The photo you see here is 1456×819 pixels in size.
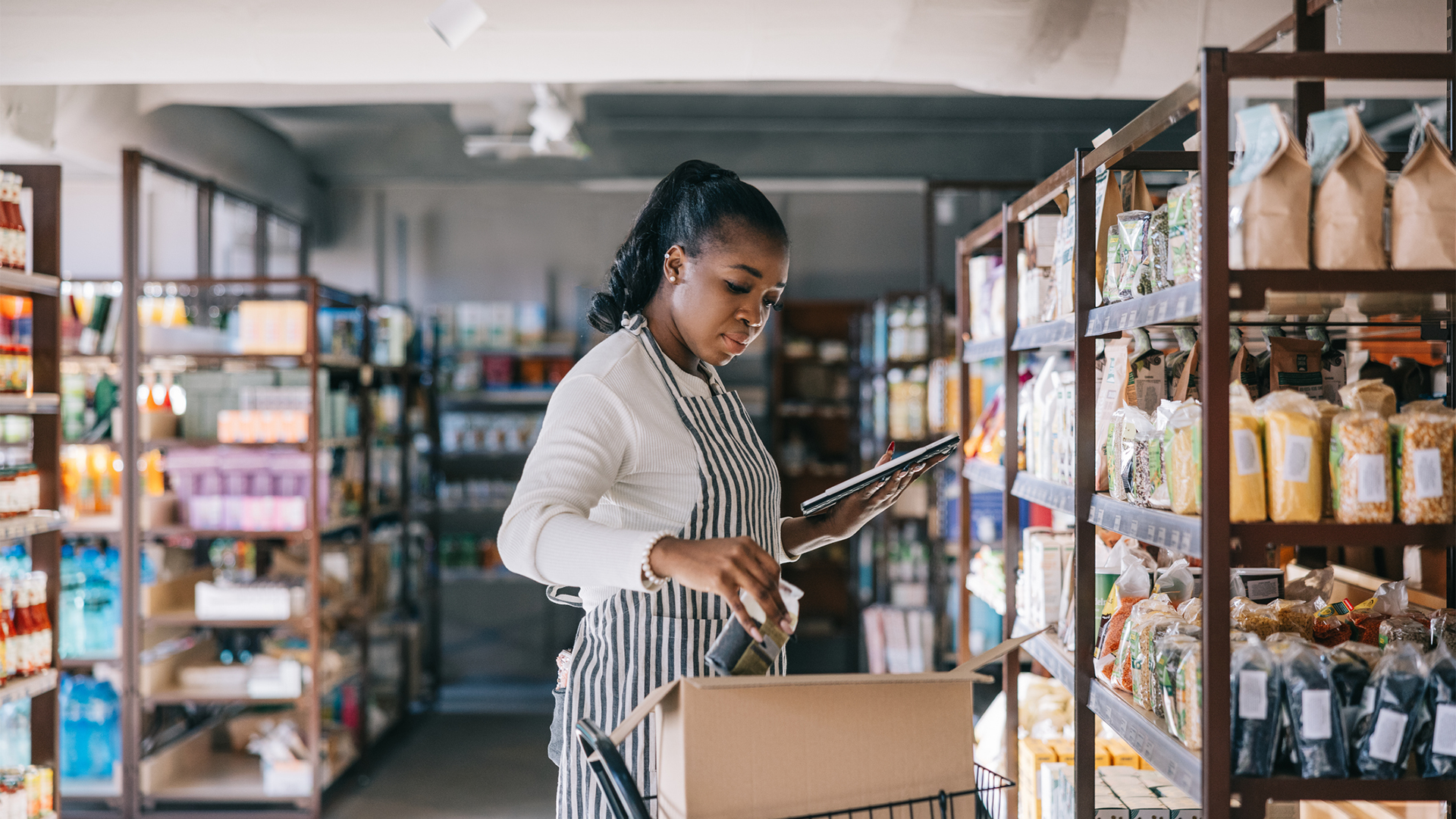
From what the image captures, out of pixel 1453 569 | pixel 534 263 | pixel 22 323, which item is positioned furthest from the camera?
pixel 534 263

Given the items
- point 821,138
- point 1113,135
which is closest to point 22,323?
point 1113,135

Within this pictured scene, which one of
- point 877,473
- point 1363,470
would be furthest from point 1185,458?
point 877,473

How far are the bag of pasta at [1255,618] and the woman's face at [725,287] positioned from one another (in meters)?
0.98

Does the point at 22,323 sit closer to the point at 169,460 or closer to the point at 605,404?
the point at 169,460

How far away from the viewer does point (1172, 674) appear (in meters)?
1.60

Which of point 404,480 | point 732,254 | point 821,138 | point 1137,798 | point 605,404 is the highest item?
point 821,138

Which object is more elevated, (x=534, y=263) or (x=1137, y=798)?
(x=534, y=263)

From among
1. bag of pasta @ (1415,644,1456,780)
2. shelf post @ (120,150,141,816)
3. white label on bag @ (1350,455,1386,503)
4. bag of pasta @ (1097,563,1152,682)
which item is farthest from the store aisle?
white label on bag @ (1350,455,1386,503)

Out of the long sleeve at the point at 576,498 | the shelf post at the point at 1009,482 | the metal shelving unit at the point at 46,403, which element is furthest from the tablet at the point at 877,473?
the metal shelving unit at the point at 46,403

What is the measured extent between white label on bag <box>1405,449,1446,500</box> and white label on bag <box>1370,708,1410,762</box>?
32cm

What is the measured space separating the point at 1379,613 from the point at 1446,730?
45 cm

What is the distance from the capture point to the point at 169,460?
4406mm

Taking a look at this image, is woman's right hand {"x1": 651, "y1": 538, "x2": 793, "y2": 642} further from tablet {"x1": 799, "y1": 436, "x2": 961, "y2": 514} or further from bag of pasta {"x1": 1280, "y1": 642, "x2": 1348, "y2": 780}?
bag of pasta {"x1": 1280, "y1": 642, "x2": 1348, "y2": 780}

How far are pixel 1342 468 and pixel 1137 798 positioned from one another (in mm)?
1030
